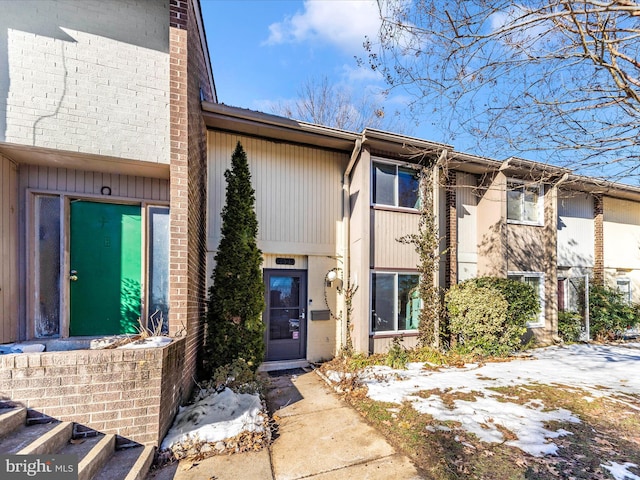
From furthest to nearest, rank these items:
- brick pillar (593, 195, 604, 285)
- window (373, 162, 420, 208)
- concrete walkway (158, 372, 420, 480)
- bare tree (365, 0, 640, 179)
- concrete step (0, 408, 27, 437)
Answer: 1. brick pillar (593, 195, 604, 285)
2. window (373, 162, 420, 208)
3. bare tree (365, 0, 640, 179)
4. concrete walkway (158, 372, 420, 480)
5. concrete step (0, 408, 27, 437)

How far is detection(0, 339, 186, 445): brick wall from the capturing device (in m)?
2.89

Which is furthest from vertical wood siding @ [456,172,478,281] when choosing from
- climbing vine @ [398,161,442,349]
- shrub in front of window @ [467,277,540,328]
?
climbing vine @ [398,161,442,349]

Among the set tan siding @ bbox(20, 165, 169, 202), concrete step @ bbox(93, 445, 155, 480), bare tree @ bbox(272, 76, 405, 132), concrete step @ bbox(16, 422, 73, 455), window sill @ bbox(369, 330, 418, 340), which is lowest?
concrete step @ bbox(93, 445, 155, 480)

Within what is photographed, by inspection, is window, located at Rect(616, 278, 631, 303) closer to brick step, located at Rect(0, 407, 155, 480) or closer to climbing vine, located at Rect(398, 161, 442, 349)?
climbing vine, located at Rect(398, 161, 442, 349)

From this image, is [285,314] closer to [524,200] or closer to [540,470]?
[540,470]

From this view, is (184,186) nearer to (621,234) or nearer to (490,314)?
(490,314)

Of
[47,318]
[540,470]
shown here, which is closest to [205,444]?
[47,318]

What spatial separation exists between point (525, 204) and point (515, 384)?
18.7 feet

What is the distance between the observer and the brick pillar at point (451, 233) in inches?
297

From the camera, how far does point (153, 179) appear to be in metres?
4.98

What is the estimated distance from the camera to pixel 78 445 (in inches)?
112

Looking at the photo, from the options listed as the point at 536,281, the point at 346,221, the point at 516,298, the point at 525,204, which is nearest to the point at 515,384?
the point at 516,298

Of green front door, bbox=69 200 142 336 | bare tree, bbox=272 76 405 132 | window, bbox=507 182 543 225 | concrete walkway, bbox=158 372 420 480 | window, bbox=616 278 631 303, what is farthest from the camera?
bare tree, bbox=272 76 405 132

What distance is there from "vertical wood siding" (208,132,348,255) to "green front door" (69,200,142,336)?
1.52m
